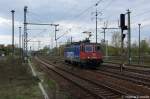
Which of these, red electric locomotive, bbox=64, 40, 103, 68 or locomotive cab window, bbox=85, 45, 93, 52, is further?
locomotive cab window, bbox=85, 45, 93, 52

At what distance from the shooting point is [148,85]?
2377 cm

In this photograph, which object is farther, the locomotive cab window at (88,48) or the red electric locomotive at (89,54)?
the locomotive cab window at (88,48)

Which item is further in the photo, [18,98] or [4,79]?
[4,79]

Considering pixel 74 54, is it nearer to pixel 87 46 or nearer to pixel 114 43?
pixel 87 46

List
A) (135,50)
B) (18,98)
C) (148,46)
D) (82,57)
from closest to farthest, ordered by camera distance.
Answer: (18,98), (82,57), (135,50), (148,46)

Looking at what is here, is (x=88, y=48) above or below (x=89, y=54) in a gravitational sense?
above

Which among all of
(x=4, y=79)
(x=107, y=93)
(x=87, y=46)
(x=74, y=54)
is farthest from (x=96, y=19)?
(x=107, y=93)

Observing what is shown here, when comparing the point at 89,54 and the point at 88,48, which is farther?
the point at 88,48

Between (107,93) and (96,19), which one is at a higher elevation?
(96,19)

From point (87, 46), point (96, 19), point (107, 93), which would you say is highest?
point (96, 19)

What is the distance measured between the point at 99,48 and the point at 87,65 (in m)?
2.44

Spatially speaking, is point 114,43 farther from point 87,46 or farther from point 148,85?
point 148,85

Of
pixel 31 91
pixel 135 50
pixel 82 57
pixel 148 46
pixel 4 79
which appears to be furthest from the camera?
pixel 148 46

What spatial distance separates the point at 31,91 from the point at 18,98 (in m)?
3.21
